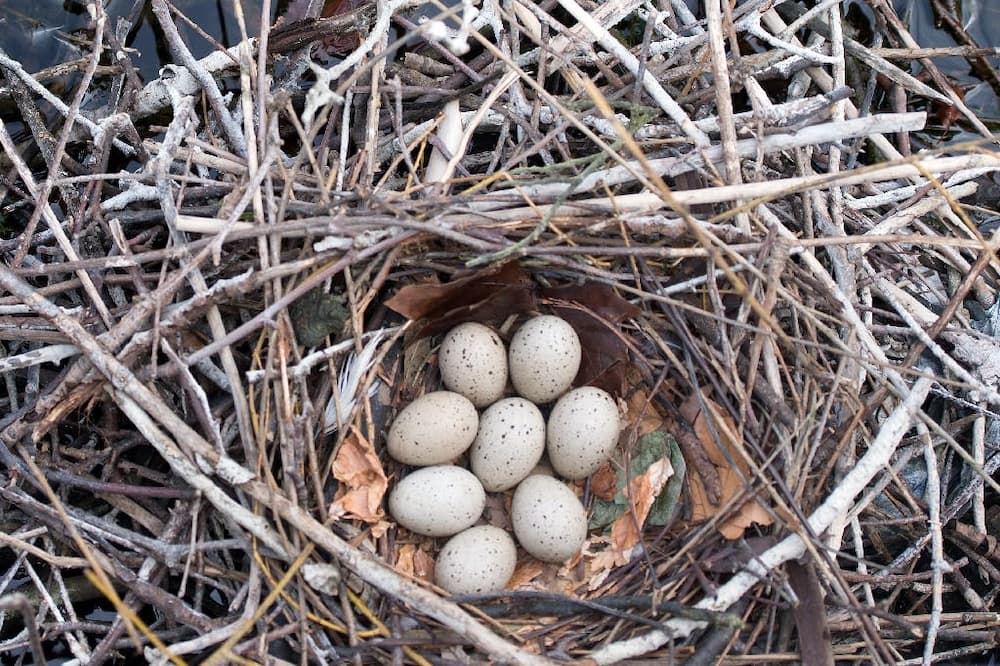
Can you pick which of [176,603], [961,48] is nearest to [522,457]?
[176,603]

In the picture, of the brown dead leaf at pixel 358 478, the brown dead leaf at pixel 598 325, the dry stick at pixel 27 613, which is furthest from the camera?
the brown dead leaf at pixel 598 325

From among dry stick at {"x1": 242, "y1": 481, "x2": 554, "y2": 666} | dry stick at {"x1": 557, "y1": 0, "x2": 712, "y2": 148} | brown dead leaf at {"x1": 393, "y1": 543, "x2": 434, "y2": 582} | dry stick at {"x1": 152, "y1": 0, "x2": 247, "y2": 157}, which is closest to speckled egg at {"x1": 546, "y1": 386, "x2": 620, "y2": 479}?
brown dead leaf at {"x1": 393, "y1": 543, "x2": 434, "y2": 582}

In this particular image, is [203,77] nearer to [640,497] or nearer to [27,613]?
[27,613]

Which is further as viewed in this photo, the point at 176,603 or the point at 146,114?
the point at 146,114

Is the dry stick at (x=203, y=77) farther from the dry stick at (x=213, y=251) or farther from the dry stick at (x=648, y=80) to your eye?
the dry stick at (x=648, y=80)

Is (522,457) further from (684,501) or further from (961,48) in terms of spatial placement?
(961,48)

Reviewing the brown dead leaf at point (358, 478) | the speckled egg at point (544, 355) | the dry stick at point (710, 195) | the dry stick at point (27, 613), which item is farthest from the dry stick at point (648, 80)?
the dry stick at point (27, 613)

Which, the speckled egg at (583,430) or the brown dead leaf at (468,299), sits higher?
the brown dead leaf at (468,299)

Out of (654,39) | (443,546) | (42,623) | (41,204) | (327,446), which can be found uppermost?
(654,39)
